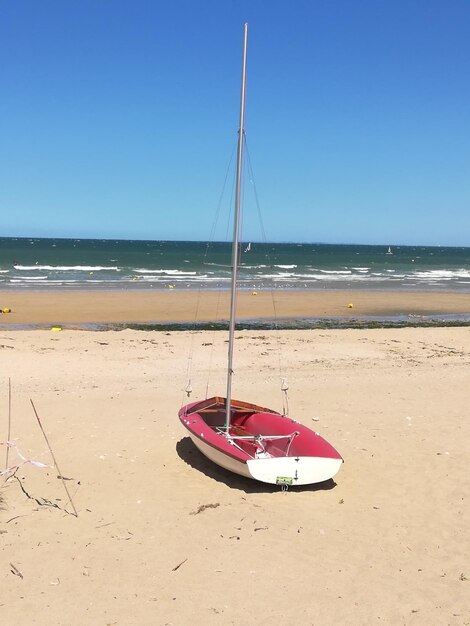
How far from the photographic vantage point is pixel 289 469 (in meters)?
8.02

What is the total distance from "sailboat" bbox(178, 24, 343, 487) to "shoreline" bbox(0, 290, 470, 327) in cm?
1479

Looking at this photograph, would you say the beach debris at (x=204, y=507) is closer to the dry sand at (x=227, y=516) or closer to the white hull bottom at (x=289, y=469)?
the dry sand at (x=227, y=516)

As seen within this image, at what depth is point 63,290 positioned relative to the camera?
38750mm

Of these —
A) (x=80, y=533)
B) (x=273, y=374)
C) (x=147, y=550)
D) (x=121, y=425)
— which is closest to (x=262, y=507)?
(x=147, y=550)

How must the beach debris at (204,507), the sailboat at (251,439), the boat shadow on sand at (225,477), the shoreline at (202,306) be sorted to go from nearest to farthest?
the beach debris at (204,507), the sailboat at (251,439), the boat shadow on sand at (225,477), the shoreline at (202,306)

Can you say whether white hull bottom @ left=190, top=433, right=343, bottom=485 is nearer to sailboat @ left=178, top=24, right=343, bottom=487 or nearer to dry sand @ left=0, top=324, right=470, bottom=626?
sailboat @ left=178, top=24, right=343, bottom=487

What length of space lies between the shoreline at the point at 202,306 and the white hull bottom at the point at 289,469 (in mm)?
16588

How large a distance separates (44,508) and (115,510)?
3.00ft

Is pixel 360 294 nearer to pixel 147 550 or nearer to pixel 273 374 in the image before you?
pixel 273 374

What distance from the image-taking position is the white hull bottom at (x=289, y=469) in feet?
26.0

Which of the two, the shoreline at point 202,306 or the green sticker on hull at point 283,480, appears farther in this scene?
the shoreline at point 202,306

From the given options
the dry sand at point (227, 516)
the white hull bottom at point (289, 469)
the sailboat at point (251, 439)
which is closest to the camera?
the dry sand at point (227, 516)

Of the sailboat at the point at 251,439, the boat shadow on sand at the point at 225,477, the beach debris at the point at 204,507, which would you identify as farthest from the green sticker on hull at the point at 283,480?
the beach debris at the point at 204,507

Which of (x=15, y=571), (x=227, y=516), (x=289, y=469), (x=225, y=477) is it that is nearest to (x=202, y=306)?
(x=225, y=477)
